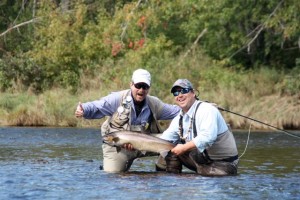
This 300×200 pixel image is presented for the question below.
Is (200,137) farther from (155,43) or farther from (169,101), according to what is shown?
(155,43)

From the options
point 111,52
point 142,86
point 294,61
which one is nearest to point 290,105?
point 294,61

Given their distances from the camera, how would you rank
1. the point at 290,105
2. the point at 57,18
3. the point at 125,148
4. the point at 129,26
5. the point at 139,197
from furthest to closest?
1. the point at 57,18
2. the point at 129,26
3. the point at 290,105
4. the point at 125,148
5. the point at 139,197

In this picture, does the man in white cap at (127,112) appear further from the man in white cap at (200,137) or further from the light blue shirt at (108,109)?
the man in white cap at (200,137)

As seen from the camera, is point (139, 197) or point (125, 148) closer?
point (139, 197)

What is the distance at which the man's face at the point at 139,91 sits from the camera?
12238 mm

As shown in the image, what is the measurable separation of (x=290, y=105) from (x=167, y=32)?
9.67m

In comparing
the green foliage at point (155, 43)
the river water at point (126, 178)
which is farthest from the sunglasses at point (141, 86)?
the green foliage at point (155, 43)

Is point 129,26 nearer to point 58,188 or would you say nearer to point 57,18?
point 57,18

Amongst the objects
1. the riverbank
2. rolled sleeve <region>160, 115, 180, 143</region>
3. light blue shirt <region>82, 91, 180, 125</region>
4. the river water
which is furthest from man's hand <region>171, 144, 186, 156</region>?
the riverbank

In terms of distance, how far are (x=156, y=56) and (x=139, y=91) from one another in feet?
65.1

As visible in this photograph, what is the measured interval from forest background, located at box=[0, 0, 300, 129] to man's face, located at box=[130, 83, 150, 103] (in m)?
13.8

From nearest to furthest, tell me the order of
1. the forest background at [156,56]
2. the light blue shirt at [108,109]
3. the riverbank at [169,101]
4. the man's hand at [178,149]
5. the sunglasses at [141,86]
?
the man's hand at [178,149] → the sunglasses at [141,86] → the light blue shirt at [108,109] → the riverbank at [169,101] → the forest background at [156,56]

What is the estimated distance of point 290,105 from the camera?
26.6 meters

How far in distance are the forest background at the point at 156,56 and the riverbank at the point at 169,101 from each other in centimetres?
3
